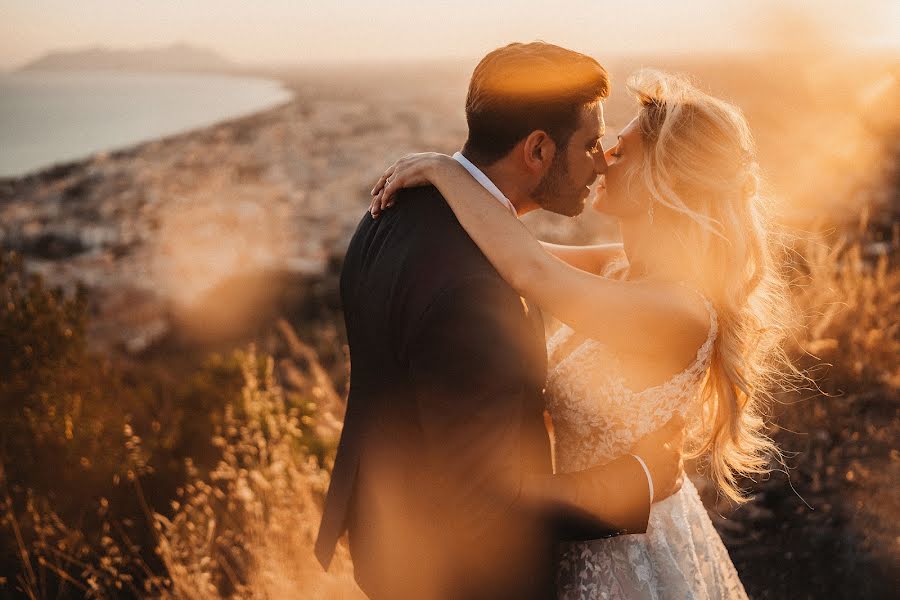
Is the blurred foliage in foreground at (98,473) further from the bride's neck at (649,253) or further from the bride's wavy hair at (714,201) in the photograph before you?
the bride's wavy hair at (714,201)

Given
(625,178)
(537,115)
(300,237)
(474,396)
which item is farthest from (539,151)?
(300,237)

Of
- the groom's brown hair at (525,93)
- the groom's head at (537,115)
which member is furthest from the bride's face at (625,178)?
the groom's brown hair at (525,93)

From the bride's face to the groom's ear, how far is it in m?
0.51

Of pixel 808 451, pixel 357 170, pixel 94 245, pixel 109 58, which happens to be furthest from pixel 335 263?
pixel 109 58

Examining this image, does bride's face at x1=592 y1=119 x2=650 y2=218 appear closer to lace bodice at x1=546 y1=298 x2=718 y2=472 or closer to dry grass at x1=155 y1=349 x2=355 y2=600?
lace bodice at x1=546 y1=298 x2=718 y2=472

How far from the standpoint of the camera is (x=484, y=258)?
198 centimetres

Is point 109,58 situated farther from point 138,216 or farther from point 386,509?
point 386,509

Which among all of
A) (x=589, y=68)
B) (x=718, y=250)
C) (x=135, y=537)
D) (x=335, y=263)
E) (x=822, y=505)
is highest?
(x=589, y=68)

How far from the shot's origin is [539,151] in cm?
224

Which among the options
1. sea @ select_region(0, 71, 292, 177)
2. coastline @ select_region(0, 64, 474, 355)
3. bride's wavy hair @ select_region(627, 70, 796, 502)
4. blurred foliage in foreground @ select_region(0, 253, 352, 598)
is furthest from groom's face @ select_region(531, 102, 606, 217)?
sea @ select_region(0, 71, 292, 177)

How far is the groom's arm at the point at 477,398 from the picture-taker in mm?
1750

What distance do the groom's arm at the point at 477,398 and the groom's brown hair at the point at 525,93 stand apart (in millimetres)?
613

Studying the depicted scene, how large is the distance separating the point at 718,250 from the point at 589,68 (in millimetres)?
889

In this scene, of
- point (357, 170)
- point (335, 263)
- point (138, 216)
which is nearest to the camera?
point (335, 263)
